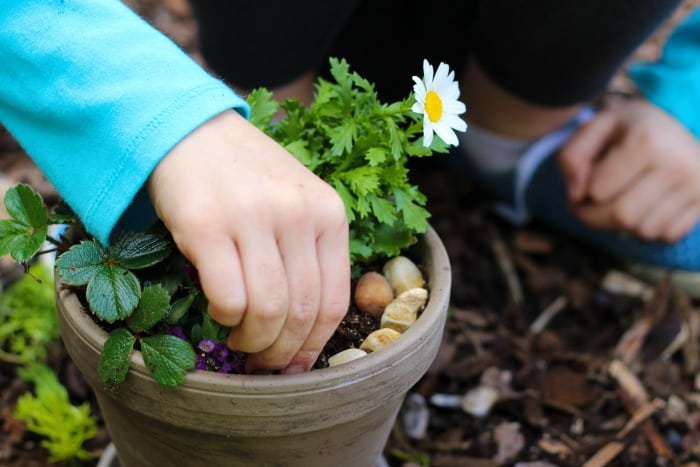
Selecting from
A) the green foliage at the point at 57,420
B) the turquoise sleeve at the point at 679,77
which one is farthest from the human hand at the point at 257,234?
the turquoise sleeve at the point at 679,77

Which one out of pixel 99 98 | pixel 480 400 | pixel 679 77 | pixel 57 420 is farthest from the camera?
pixel 679 77

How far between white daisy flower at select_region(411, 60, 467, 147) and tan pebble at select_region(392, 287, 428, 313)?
208 millimetres

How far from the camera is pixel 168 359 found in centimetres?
78

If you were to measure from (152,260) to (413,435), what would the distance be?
731 mm

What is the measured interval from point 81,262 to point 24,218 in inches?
4.0

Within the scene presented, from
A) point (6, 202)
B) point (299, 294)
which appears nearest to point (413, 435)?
point (299, 294)

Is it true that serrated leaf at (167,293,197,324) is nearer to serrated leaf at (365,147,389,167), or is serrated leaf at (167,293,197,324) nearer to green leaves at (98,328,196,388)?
green leaves at (98,328,196,388)

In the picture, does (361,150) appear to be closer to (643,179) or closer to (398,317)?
(398,317)

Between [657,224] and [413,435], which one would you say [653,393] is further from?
[413,435]

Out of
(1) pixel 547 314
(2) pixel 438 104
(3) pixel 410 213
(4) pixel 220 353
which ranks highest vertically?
(2) pixel 438 104

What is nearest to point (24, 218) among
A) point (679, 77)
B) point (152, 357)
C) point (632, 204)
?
point (152, 357)

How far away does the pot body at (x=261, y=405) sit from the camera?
78 cm

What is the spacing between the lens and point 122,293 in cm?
81

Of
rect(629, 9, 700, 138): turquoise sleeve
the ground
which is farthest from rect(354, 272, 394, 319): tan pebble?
rect(629, 9, 700, 138): turquoise sleeve
